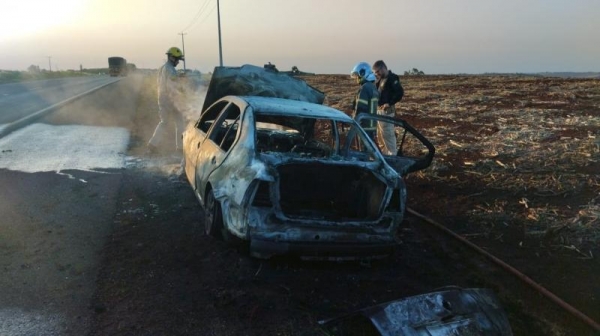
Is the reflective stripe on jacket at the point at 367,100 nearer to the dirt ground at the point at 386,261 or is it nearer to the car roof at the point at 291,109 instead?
the dirt ground at the point at 386,261

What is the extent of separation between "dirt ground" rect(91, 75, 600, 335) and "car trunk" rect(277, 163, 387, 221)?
599mm

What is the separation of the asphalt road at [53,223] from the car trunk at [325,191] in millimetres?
1901

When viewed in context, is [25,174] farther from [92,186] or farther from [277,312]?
[277,312]

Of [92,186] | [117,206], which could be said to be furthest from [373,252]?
[92,186]

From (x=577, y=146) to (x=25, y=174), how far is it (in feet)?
29.7

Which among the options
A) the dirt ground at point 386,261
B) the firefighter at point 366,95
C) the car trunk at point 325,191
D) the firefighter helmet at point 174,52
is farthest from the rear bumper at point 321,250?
the firefighter helmet at point 174,52

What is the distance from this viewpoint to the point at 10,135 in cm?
1059

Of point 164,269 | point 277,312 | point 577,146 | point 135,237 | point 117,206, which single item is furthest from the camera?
point 577,146

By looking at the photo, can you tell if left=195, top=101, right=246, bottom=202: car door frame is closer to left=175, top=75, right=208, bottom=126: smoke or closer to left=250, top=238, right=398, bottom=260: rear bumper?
left=250, top=238, right=398, bottom=260: rear bumper

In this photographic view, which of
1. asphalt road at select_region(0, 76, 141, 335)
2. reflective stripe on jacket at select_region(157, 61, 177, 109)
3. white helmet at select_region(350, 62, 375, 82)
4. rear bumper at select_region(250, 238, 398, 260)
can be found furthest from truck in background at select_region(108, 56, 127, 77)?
rear bumper at select_region(250, 238, 398, 260)

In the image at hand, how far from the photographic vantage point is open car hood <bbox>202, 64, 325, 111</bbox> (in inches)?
303

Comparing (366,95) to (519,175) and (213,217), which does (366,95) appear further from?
(213,217)

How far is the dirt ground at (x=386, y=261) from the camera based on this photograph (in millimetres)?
3465

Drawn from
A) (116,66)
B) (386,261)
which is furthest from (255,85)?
(116,66)
